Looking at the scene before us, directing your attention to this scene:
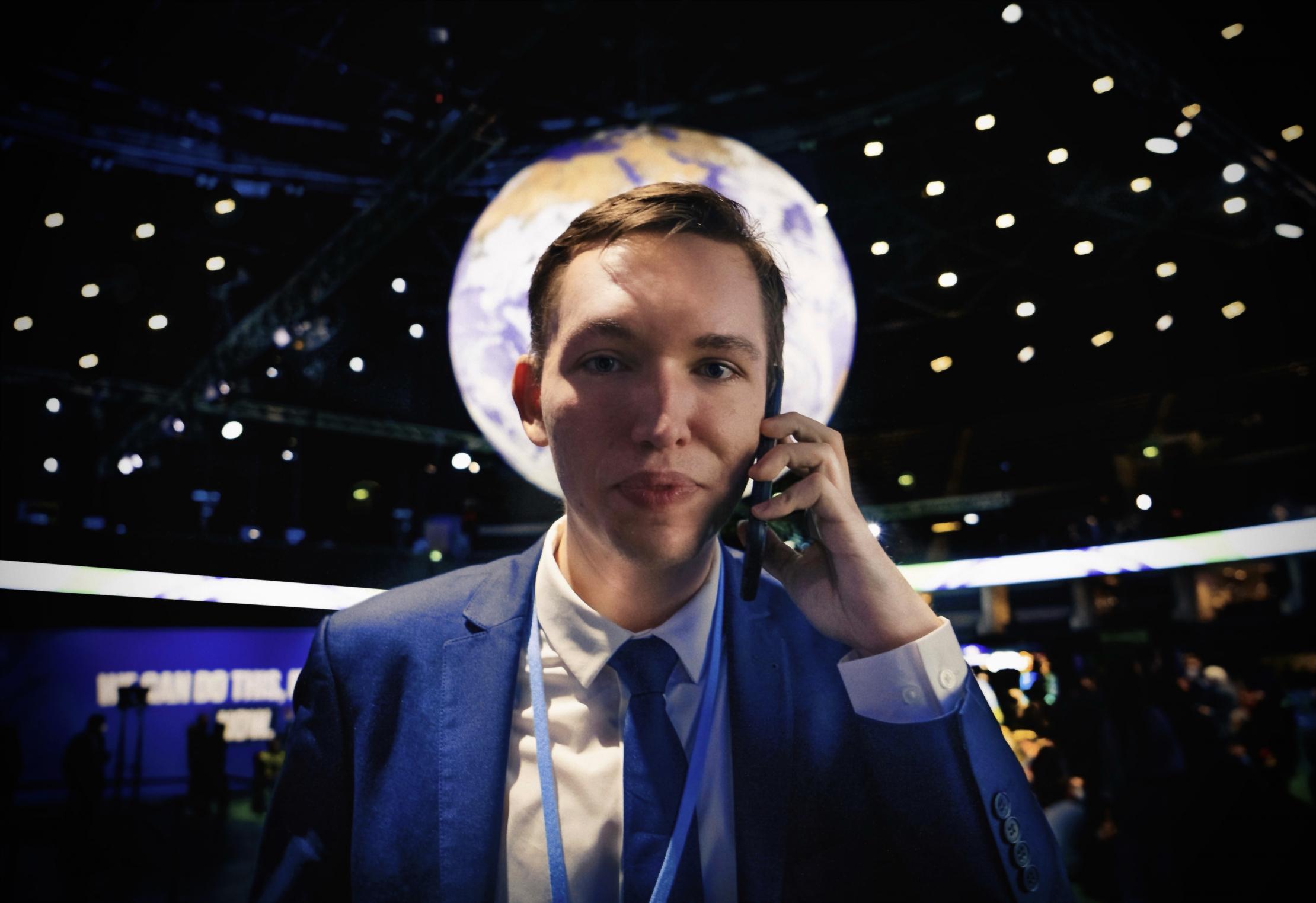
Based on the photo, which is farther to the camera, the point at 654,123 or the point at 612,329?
the point at 654,123

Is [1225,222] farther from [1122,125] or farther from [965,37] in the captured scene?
[965,37]

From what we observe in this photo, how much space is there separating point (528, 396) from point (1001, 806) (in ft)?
4.22

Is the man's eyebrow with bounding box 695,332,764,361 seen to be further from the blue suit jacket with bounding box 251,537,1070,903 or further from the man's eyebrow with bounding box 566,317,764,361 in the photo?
the blue suit jacket with bounding box 251,537,1070,903

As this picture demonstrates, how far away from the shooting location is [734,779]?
Answer: 144 cm

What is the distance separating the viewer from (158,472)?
11.6 m

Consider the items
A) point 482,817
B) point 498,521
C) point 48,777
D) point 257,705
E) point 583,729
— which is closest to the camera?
point 482,817

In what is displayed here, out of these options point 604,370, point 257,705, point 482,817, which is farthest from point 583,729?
point 257,705

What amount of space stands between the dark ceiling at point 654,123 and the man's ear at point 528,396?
117cm

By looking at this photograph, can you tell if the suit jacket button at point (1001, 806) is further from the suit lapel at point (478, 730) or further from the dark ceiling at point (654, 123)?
the dark ceiling at point (654, 123)

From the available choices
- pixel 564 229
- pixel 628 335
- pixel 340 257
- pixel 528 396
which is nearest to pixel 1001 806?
pixel 628 335

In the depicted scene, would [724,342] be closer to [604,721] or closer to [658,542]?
[658,542]

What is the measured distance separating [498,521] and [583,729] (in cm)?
1390

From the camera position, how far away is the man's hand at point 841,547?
1442 millimetres

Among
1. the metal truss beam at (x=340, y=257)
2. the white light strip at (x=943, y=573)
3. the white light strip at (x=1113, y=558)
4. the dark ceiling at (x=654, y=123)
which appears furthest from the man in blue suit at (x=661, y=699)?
the metal truss beam at (x=340, y=257)
